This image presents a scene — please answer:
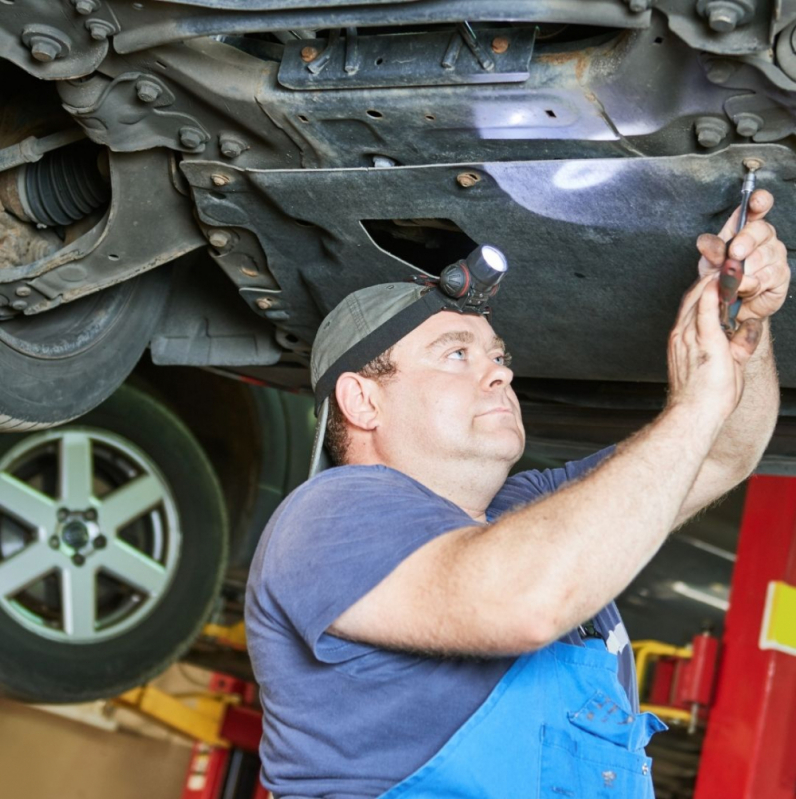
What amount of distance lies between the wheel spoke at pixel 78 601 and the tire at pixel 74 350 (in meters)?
0.67

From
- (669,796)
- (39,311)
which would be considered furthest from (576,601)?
(669,796)

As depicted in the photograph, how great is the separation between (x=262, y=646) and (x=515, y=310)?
25.7 inches

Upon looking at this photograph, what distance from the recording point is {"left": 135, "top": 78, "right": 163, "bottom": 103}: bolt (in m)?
1.51

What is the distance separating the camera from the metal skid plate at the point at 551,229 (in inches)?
55.2

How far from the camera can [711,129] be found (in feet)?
4.32

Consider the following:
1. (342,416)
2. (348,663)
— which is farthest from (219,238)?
(348,663)

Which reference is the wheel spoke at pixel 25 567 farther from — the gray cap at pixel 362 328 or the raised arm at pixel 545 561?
the raised arm at pixel 545 561

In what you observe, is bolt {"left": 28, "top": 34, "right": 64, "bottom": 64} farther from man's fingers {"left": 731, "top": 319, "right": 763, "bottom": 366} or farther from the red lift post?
the red lift post

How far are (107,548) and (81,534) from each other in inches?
2.5

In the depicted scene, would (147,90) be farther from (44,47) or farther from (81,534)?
(81,534)

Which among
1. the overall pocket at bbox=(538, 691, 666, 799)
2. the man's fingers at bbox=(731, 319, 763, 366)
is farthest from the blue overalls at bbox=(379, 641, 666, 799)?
the man's fingers at bbox=(731, 319, 763, 366)

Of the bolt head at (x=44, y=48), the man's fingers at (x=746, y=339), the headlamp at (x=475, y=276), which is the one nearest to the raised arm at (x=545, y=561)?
the man's fingers at (x=746, y=339)

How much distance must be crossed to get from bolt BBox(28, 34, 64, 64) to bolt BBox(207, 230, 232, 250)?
0.40 meters

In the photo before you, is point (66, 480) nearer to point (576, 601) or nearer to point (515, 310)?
point (515, 310)
